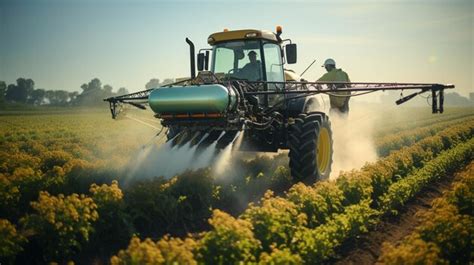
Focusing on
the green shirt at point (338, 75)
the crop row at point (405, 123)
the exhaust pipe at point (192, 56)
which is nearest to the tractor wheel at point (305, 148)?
the exhaust pipe at point (192, 56)

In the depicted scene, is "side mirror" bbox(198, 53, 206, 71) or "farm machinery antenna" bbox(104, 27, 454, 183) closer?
"farm machinery antenna" bbox(104, 27, 454, 183)

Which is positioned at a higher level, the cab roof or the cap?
the cab roof

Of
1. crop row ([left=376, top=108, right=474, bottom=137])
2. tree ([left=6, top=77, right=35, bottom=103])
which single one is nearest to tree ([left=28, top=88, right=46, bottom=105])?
tree ([left=6, top=77, right=35, bottom=103])

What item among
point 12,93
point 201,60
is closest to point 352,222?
point 201,60

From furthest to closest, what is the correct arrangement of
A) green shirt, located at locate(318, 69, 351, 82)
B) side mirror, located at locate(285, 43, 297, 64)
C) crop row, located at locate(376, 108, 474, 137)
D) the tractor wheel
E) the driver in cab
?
crop row, located at locate(376, 108, 474, 137), green shirt, located at locate(318, 69, 351, 82), side mirror, located at locate(285, 43, 297, 64), the driver in cab, the tractor wheel

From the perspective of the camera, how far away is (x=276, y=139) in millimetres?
8625

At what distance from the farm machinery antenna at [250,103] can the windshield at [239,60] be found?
0.07 ft

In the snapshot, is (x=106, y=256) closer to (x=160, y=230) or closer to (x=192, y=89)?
(x=160, y=230)

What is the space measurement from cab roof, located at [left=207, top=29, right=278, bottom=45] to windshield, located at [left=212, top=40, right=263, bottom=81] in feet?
0.45

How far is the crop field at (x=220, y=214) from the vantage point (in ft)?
14.4

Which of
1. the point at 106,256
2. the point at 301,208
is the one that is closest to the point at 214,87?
the point at 301,208

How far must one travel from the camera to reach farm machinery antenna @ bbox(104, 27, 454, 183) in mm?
7238

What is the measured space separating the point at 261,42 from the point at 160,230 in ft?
14.6

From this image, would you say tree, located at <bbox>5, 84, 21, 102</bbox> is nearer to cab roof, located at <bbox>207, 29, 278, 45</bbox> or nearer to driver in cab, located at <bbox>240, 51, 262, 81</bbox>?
cab roof, located at <bbox>207, 29, 278, 45</bbox>
